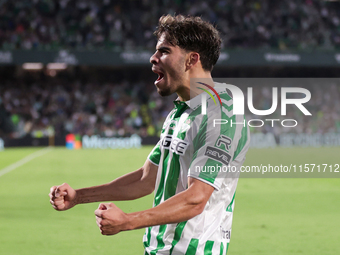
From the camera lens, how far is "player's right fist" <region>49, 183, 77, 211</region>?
273 cm

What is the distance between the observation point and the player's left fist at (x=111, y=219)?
80.9 inches

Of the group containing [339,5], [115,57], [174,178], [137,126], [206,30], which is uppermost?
[339,5]

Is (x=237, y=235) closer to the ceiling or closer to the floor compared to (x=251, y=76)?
closer to the floor

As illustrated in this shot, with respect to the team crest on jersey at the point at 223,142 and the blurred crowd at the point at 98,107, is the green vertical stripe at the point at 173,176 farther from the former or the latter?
the blurred crowd at the point at 98,107

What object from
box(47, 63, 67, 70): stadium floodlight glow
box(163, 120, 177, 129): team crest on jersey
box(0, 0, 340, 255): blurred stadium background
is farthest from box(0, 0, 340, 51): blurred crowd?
box(163, 120, 177, 129): team crest on jersey

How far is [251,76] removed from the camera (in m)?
32.9

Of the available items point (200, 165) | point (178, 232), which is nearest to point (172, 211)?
point (200, 165)

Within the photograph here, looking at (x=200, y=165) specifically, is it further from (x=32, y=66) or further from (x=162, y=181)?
(x=32, y=66)

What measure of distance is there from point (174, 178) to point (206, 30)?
2.57ft

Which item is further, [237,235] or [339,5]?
[339,5]

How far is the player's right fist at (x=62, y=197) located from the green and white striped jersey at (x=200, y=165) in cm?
49

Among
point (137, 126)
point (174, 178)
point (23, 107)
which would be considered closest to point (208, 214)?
point (174, 178)

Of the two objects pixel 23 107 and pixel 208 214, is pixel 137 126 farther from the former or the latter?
pixel 208 214

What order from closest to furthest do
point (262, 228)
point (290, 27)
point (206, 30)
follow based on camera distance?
point (206, 30) → point (262, 228) → point (290, 27)
